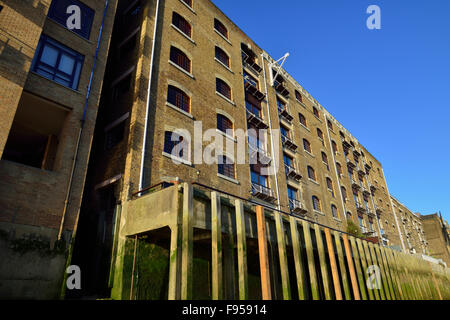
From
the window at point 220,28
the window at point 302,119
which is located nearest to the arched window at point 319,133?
the window at point 302,119

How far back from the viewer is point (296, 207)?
21.0m

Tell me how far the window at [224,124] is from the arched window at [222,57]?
4.90 metres

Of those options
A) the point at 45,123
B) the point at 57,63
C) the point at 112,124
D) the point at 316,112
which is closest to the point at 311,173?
the point at 316,112

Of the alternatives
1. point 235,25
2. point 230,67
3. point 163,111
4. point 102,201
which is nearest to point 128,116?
point 163,111

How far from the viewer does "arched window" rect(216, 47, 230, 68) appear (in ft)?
67.9

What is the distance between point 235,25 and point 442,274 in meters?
29.4

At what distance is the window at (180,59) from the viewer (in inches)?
658

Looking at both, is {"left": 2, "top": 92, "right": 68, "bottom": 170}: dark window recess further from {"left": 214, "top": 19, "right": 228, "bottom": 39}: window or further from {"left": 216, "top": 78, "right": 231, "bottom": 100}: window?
{"left": 214, "top": 19, "right": 228, "bottom": 39}: window

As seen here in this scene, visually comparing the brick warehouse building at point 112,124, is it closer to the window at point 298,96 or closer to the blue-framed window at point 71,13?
the blue-framed window at point 71,13

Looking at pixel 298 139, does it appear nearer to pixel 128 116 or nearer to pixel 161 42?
pixel 161 42

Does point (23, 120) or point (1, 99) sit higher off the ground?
point (23, 120)

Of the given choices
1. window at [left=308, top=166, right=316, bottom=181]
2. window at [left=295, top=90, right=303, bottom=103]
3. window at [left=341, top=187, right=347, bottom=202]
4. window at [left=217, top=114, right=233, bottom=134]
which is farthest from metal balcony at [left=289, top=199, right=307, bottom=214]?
window at [left=295, top=90, right=303, bottom=103]

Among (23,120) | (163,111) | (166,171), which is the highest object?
(163,111)
